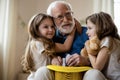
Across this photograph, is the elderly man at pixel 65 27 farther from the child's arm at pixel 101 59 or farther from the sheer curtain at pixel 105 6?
the sheer curtain at pixel 105 6

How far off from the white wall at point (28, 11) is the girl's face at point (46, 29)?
1324 millimetres

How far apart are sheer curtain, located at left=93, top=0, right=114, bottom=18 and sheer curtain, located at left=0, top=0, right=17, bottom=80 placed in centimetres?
103

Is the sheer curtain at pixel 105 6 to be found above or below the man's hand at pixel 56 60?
above

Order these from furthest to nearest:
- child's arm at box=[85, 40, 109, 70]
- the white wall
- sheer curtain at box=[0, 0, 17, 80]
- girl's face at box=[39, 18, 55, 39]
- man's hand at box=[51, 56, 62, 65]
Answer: the white wall → sheer curtain at box=[0, 0, 17, 80] → girl's face at box=[39, 18, 55, 39] → man's hand at box=[51, 56, 62, 65] → child's arm at box=[85, 40, 109, 70]

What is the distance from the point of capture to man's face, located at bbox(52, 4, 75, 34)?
73.6 inches

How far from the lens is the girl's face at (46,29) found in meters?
1.78

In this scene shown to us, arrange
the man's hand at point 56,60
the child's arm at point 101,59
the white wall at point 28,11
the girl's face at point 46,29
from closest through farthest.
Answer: the child's arm at point 101,59
the man's hand at point 56,60
the girl's face at point 46,29
the white wall at point 28,11

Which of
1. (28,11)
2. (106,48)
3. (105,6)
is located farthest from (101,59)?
(28,11)

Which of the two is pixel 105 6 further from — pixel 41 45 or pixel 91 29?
pixel 41 45

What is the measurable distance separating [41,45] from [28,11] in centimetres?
165

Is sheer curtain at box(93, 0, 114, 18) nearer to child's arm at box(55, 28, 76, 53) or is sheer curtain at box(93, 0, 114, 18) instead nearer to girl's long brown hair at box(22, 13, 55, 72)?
child's arm at box(55, 28, 76, 53)

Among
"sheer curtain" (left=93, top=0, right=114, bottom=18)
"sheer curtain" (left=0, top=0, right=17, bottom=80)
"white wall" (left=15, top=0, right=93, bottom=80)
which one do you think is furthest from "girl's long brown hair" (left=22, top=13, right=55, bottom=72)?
"sheer curtain" (left=93, top=0, right=114, bottom=18)

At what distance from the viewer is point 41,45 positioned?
1.70 m

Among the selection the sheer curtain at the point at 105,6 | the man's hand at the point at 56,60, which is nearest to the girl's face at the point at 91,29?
the man's hand at the point at 56,60
